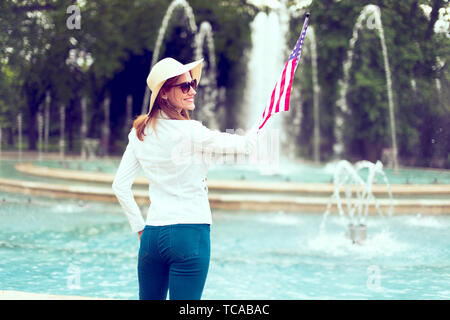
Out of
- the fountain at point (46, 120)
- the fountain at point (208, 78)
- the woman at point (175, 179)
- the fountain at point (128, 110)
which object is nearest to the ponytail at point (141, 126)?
the woman at point (175, 179)

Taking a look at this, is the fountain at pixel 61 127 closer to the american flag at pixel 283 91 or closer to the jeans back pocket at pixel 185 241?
the american flag at pixel 283 91

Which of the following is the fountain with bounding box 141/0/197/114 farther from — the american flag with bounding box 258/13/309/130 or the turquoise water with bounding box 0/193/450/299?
the american flag with bounding box 258/13/309/130

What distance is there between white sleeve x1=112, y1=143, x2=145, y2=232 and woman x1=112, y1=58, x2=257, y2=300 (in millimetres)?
47

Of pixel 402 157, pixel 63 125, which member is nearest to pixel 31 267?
pixel 402 157

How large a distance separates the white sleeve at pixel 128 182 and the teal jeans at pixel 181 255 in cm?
25

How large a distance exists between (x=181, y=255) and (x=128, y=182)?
0.50m

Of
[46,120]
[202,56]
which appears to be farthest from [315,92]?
[46,120]

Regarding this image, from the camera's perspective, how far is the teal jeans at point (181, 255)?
2.44 metres

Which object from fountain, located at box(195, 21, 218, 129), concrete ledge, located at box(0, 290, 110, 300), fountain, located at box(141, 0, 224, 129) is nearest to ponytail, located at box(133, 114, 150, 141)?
concrete ledge, located at box(0, 290, 110, 300)

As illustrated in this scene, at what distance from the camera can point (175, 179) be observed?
253cm

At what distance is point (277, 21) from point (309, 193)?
46.0 feet

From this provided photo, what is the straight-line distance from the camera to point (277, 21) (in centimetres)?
2342

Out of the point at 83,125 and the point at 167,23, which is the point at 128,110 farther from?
the point at 167,23

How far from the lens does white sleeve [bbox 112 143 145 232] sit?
106 inches
